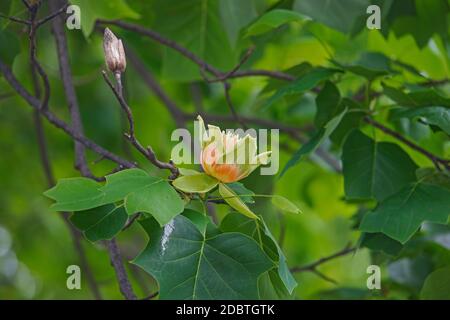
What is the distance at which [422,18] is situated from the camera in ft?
7.30

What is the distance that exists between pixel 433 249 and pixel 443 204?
0.61 metres

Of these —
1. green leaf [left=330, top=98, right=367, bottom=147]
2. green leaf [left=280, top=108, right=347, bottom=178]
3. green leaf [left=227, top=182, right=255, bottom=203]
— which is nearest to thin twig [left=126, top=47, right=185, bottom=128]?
green leaf [left=330, top=98, right=367, bottom=147]

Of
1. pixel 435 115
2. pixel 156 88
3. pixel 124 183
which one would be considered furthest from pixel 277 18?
pixel 156 88

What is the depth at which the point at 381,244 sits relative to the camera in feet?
5.71

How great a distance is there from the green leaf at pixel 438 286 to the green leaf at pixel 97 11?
2.90 feet

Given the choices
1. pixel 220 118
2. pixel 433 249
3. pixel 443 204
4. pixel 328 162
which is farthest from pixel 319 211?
pixel 443 204

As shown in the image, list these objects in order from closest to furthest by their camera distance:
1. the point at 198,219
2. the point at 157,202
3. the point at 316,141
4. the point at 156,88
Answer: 1. the point at 157,202
2. the point at 198,219
3. the point at 316,141
4. the point at 156,88

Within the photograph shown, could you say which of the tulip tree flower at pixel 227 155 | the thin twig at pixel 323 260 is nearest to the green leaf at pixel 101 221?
the tulip tree flower at pixel 227 155

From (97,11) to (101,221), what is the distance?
24.2 inches

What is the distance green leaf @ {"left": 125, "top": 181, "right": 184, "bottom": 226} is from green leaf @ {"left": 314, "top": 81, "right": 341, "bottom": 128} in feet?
2.13

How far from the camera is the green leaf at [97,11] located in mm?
1785

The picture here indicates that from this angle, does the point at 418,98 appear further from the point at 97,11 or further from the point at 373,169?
the point at 97,11

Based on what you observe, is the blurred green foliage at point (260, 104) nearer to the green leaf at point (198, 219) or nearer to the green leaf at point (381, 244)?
the green leaf at point (381, 244)
